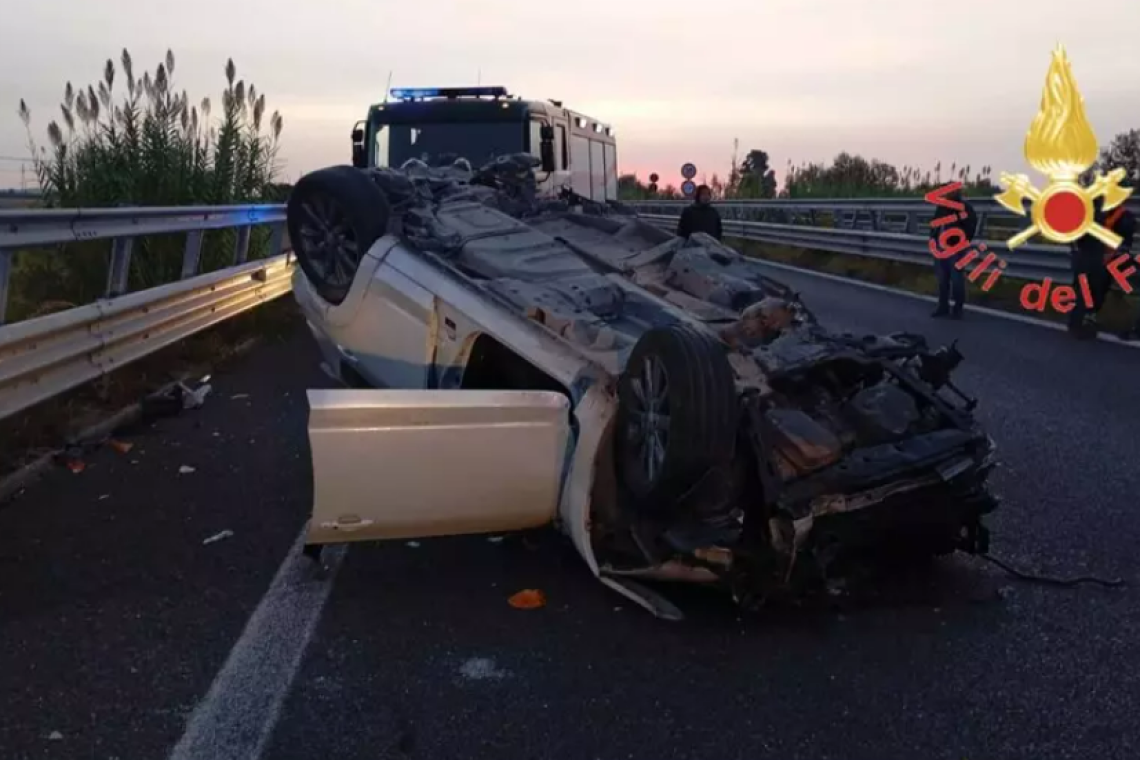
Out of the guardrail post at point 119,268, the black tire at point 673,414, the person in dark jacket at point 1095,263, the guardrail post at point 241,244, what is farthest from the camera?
the person in dark jacket at point 1095,263

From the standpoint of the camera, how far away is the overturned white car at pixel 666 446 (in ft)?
13.1

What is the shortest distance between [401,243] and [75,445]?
7.10 ft

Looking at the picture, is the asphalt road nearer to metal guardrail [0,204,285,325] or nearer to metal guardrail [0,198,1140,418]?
metal guardrail [0,198,1140,418]

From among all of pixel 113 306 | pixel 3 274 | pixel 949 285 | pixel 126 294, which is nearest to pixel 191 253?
pixel 126 294

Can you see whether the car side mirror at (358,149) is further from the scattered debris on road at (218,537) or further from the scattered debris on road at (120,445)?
the scattered debris on road at (218,537)

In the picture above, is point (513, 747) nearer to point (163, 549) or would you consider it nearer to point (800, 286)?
point (163, 549)

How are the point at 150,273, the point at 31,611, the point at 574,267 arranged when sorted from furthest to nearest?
1. the point at 150,273
2. the point at 574,267
3. the point at 31,611

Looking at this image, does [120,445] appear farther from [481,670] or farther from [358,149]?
[358,149]

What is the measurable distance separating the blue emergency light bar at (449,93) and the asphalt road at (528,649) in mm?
8257

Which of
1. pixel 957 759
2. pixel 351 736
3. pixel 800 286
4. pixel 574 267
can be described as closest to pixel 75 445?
pixel 574 267

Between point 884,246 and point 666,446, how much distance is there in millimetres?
16057

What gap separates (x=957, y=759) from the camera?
10.5 ft

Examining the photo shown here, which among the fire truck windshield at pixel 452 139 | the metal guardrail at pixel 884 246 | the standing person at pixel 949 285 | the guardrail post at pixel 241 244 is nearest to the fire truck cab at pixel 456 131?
the fire truck windshield at pixel 452 139

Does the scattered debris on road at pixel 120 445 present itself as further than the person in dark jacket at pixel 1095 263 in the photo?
No
